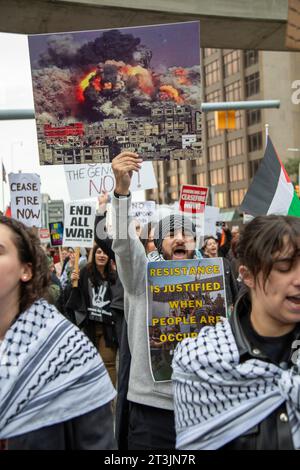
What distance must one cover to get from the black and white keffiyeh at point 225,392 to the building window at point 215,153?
276 feet

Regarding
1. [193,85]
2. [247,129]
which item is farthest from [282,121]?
[193,85]

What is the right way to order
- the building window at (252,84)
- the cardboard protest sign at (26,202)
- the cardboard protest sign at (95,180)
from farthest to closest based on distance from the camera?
the building window at (252,84), the cardboard protest sign at (26,202), the cardboard protest sign at (95,180)

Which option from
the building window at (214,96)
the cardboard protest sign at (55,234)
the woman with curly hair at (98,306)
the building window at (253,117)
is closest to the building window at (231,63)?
the building window at (214,96)

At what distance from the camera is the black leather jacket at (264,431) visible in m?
1.98

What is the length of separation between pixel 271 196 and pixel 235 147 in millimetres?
76853

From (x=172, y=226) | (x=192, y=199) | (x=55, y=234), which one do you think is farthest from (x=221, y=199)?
(x=172, y=226)

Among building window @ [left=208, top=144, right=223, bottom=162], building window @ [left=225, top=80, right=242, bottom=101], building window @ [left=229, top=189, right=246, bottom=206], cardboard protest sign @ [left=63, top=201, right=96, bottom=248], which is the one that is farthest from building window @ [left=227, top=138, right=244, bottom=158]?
cardboard protest sign @ [left=63, top=201, right=96, bottom=248]

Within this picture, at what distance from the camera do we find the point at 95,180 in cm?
706

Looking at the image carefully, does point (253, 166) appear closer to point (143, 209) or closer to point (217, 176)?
point (217, 176)

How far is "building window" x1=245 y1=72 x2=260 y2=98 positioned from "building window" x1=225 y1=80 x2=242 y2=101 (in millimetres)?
1354

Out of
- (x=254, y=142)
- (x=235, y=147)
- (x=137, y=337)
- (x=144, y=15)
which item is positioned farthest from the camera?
(x=235, y=147)

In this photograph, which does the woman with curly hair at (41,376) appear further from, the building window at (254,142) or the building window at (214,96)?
the building window at (214,96)

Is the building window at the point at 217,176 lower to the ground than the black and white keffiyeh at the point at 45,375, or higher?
lower

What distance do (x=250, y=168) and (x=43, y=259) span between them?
77487 mm
